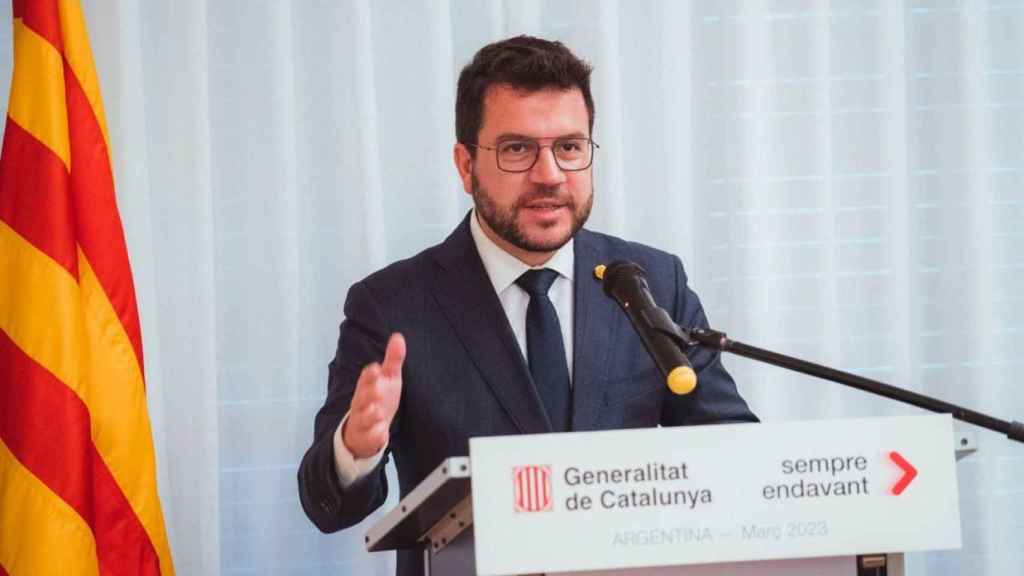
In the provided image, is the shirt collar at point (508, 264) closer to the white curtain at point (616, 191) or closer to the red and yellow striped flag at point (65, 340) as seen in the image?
the white curtain at point (616, 191)

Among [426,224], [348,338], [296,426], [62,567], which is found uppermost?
[426,224]

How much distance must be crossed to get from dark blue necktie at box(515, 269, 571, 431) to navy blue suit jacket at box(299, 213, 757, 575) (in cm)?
3

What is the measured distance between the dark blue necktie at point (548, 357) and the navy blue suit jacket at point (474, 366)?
3cm

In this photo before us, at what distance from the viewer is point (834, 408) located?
11.6 ft

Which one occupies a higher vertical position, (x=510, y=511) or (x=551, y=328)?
(x=551, y=328)

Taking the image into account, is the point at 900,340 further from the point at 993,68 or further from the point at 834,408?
the point at 993,68

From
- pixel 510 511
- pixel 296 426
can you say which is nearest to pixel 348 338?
pixel 296 426

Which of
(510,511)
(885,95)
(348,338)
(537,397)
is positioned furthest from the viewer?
(885,95)

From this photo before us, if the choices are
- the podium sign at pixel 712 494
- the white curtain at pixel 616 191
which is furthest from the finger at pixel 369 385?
the white curtain at pixel 616 191

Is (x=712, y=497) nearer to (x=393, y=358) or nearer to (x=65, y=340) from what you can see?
(x=393, y=358)

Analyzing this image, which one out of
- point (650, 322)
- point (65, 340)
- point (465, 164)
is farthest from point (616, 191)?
point (650, 322)

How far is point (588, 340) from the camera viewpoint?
2.54 meters

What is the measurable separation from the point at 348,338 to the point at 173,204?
2.97 ft

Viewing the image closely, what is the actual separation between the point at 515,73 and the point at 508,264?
1.22 feet
